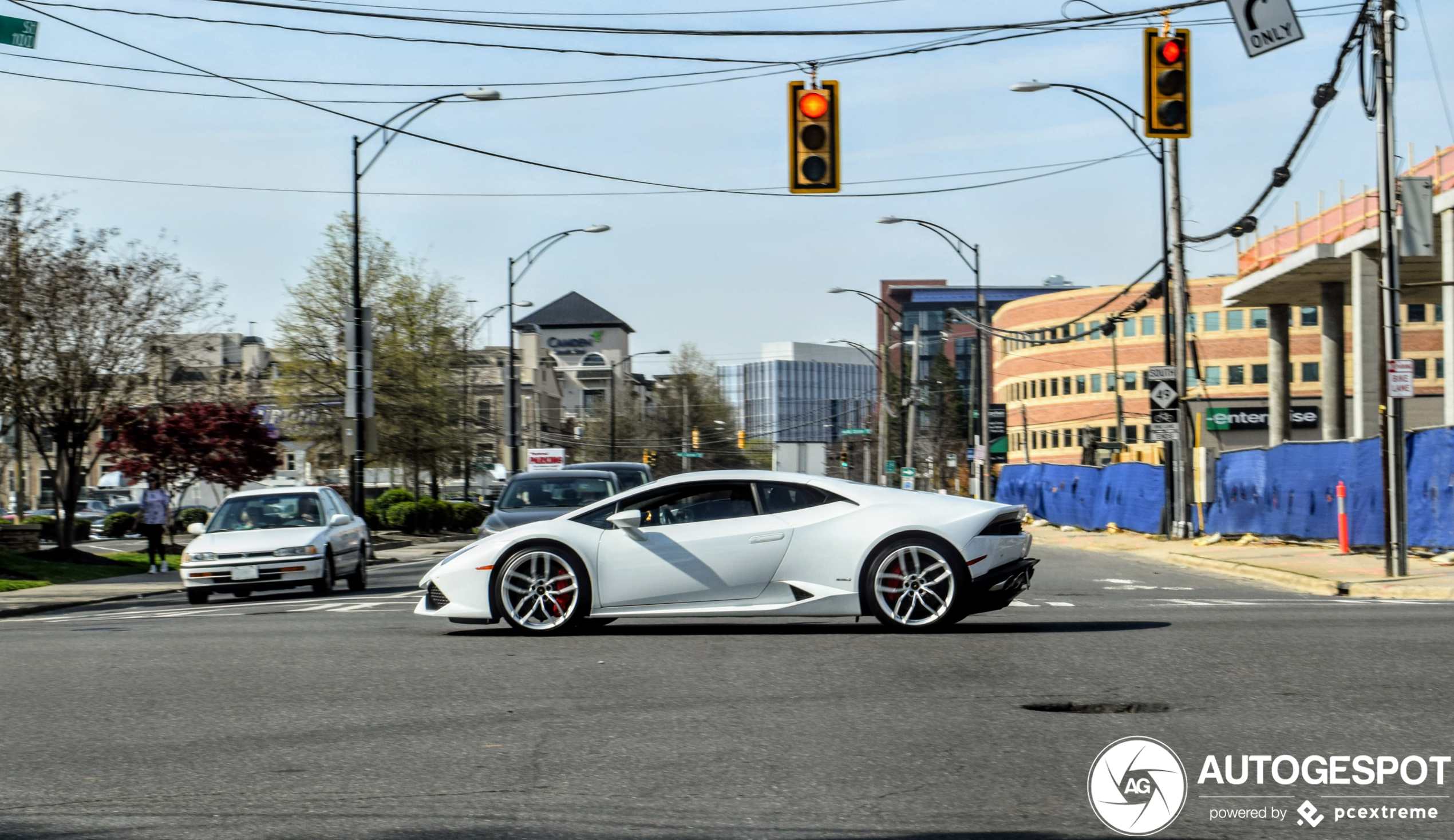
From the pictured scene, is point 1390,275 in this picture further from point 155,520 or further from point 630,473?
point 155,520

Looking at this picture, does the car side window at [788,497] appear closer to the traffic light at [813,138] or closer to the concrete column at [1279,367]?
the traffic light at [813,138]

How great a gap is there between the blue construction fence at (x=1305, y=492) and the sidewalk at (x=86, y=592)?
722 inches

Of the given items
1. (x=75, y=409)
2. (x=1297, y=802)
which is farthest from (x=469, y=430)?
(x=1297, y=802)

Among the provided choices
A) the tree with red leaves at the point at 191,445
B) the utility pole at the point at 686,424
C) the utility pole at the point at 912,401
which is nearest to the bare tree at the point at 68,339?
the tree with red leaves at the point at 191,445

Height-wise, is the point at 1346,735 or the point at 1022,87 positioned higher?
the point at 1022,87

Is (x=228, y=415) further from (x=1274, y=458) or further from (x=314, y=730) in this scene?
(x=314, y=730)

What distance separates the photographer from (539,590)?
1204cm

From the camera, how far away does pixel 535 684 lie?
9148 millimetres

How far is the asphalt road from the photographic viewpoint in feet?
18.7

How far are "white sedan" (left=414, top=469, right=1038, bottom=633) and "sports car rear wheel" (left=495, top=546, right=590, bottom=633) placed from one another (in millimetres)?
10

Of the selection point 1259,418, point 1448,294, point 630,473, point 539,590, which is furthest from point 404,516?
point 1259,418

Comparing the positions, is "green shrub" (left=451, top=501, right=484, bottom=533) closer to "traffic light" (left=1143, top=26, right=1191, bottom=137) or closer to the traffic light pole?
the traffic light pole

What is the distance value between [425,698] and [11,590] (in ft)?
54.3

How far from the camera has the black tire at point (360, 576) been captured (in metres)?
20.9
